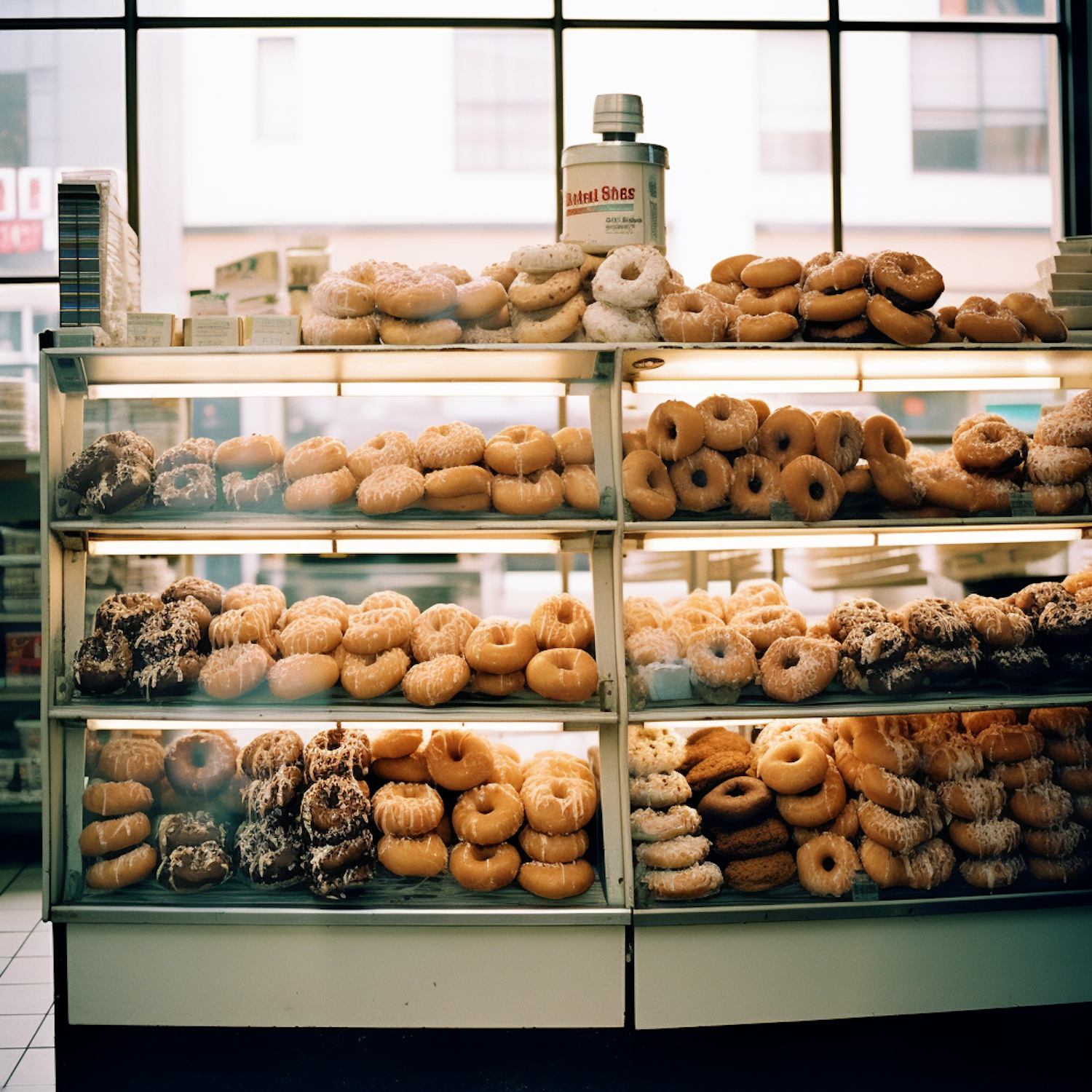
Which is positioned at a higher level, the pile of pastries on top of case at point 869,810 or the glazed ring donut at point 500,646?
the glazed ring donut at point 500,646

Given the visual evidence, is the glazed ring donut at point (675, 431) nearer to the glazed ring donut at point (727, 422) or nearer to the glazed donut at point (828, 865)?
the glazed ring donut at point (727, 422)

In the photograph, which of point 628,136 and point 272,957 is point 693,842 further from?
point 628,136

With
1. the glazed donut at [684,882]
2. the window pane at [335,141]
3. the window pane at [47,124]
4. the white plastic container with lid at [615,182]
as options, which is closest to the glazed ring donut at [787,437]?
the white plastic container with lid at [615,182]

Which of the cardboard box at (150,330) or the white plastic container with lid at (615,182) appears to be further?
the white plastic container with lid at (615,182)

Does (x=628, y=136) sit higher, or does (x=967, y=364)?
(x=628, y=136)

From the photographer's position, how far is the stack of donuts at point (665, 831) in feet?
9.15

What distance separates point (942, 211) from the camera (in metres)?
4.38

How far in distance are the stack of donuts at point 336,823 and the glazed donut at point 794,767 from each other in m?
1.28

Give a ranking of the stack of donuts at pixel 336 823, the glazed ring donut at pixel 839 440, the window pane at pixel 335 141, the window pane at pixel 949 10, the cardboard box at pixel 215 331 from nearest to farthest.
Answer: the stack of donuts at pixel 336 823 → the cardboard box at pixel 215 331 → the glazed ring donut at pixel 839 440 → the window pane at pixel 335 141 → the window pane at pixel 949 10

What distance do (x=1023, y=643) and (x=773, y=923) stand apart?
1.23m

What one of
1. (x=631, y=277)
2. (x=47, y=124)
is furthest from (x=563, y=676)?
(x=47, y=124)

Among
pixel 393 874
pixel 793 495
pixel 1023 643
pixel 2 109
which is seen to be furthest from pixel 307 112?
pixel 1023 643

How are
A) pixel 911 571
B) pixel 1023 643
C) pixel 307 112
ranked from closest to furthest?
pixel 1023 643 → pixel 307 112 → pixel 911 571

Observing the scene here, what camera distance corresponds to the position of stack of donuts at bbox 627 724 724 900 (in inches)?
110
